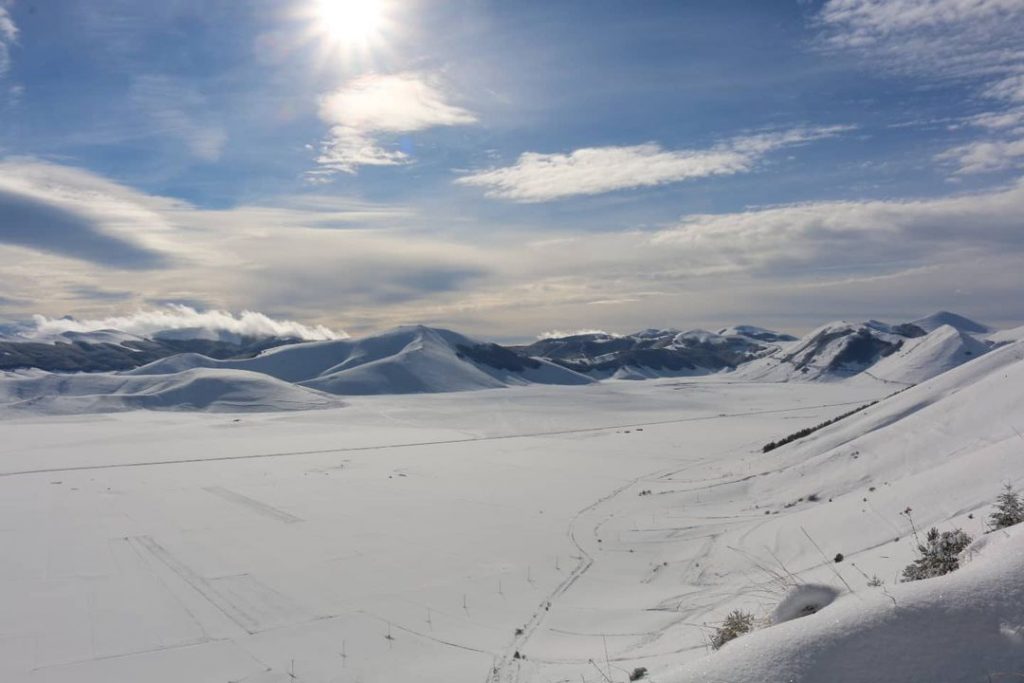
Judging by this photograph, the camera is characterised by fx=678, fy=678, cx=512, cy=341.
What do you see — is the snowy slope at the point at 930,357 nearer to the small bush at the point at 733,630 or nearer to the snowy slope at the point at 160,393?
the snowy slope at the point at 160,393

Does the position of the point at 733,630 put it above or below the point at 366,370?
below

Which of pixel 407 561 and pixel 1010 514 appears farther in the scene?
pixel 407 561

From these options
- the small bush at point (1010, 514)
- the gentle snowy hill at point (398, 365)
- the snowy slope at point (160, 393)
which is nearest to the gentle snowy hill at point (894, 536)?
the small bush at point (1010, 514)

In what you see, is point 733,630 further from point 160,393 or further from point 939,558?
point 160,393

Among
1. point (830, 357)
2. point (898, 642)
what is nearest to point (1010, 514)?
point (898, 642)

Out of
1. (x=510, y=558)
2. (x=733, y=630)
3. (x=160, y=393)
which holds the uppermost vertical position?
(x=160, y=393)

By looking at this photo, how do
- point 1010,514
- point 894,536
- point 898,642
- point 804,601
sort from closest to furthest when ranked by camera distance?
point 898,642
point 804,601
point 1010,514
point 894,536

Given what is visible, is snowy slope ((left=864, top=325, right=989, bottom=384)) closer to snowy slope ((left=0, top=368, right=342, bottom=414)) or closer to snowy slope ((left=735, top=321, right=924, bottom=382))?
snowy slope ((left=735, top=321, right=924, bottom=382))
